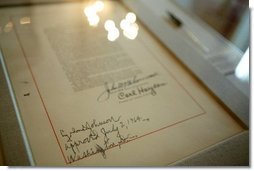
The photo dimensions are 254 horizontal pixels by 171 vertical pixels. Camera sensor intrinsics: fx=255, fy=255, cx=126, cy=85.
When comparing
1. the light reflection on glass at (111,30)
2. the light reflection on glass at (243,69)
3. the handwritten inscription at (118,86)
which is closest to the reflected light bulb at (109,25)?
the light reflection on glass at (111,30)

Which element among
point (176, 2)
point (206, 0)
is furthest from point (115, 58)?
point (206, 0)

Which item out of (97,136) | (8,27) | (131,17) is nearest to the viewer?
(97,136)

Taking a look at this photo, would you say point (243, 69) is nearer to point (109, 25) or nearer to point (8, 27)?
point (109, 25)

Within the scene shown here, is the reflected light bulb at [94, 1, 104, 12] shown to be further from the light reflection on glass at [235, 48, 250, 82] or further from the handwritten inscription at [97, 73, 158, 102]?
the light reflection on glass at [235, 48, 250, 82]

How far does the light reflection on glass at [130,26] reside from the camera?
607 millimetres

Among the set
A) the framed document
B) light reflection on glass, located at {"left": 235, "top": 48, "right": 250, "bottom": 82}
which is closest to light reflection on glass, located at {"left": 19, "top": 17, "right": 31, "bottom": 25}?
the framed document

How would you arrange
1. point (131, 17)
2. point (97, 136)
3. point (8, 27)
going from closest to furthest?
point (97, 136) → point (8, 27) → point (131, 17)

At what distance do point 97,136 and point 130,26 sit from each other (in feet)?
1.06

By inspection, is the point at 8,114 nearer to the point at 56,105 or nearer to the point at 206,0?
the point at 56,105

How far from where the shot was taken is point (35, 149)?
366mm

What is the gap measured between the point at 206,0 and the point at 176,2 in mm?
159

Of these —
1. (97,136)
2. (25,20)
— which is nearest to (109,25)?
(25,20)

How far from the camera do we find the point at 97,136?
1.32 ft

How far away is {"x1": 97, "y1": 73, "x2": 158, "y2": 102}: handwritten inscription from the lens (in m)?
0.46
